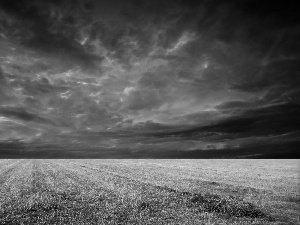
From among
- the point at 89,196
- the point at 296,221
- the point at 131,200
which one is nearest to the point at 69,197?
the point at 89,196

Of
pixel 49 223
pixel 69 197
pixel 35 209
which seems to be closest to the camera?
pixel 49 223

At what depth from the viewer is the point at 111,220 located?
1515cm

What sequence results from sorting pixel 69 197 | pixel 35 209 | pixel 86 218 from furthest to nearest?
pixel 69 197, pixel 35 209, pixel 86 218

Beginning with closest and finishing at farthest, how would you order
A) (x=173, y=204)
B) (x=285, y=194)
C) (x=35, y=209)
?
(x=35, y=209)
(x=173, y=204)
(x=285, y=194)

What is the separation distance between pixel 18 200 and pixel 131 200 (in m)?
8.66

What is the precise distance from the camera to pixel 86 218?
51.1ft

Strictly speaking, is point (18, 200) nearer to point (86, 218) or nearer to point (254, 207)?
point (86, 218)

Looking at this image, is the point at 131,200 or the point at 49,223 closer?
the point at 49,223

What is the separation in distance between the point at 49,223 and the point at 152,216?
5937 mm

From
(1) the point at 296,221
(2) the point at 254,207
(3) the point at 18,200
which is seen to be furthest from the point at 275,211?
(3) the point at 18,200

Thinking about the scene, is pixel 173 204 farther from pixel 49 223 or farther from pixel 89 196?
pixel 49 223

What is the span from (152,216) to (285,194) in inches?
593

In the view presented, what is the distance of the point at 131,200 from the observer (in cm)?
2070

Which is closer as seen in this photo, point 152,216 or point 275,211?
Answer: point 152,216
